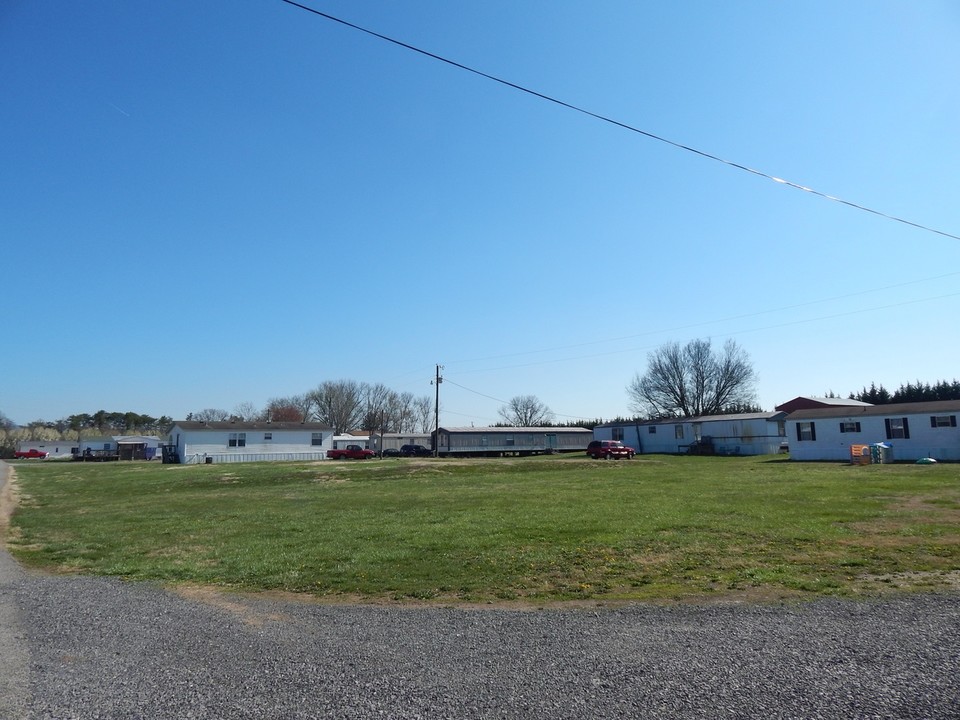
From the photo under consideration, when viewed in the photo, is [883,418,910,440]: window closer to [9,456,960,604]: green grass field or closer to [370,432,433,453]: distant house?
[9,456,960,604]: green grass field

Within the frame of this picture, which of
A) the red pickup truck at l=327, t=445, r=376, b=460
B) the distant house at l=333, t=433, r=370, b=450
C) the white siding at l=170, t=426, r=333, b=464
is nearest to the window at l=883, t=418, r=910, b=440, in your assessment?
the red pickup truck at l=327, t=445, r=376, b=460

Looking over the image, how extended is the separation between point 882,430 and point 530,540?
39.2 m

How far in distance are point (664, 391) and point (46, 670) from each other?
89.8 metres

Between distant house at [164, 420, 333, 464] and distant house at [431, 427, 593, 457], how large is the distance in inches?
514

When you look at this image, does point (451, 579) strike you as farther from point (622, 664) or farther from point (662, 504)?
point (662, 504)

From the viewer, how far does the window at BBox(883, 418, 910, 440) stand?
4069 centimetres

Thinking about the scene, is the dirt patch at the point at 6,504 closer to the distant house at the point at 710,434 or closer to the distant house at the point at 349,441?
the distant house at the point at 349,441

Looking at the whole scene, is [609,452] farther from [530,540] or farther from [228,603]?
[228,603]

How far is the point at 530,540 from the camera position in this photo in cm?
1250

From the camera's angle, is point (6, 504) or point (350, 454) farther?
point (350, 454)

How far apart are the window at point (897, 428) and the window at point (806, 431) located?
192 inches

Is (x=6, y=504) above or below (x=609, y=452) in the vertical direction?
below

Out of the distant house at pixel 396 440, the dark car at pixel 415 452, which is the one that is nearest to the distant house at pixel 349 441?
the distant house at pixel 396 440

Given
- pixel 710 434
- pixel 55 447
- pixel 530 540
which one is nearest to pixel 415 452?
pixel 710 434
